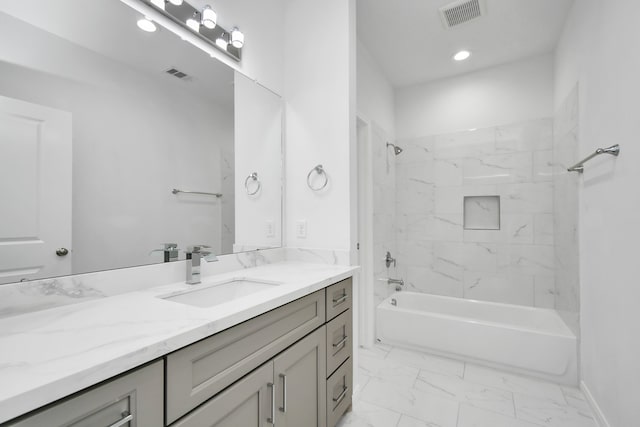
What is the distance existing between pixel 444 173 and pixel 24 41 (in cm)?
327

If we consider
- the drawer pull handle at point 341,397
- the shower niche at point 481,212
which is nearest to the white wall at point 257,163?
the drawer pull handle at point 341,397

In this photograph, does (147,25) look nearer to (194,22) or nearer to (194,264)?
(194,22)

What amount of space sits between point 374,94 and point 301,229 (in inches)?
69.8

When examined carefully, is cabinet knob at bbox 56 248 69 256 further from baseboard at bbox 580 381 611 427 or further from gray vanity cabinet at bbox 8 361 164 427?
baseboard at bbox 580 381 611 427

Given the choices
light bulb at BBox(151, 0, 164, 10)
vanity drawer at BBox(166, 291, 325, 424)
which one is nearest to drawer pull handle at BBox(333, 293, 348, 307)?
vanity drawer at BBox(166, 291, 325, 424)

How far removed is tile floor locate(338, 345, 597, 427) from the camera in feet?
5.48

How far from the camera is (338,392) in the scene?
1500mm

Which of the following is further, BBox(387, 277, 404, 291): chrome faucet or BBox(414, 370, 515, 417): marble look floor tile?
BBox(387, 277, 404, 291): chrome faucet

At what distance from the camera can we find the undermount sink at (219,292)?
118 cm

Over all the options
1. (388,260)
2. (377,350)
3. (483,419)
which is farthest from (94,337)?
(388,260)

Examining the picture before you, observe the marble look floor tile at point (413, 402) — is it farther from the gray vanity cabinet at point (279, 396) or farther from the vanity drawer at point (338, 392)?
the gray vanity cabinet at point (279, 396)

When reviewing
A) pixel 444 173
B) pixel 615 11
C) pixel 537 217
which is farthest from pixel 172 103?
pixel 537 217

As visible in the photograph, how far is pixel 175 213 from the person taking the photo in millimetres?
1348

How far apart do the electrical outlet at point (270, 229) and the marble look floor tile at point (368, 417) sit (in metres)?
1.17
